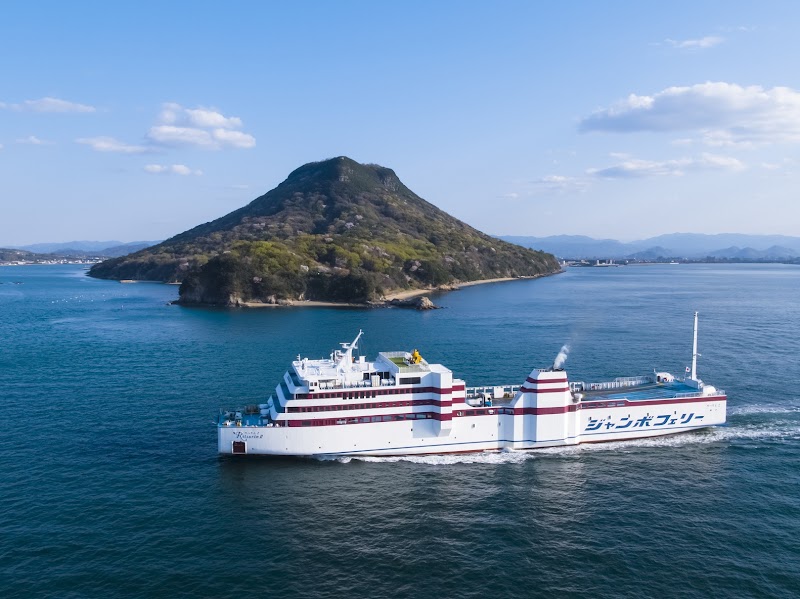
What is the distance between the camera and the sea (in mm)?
28016

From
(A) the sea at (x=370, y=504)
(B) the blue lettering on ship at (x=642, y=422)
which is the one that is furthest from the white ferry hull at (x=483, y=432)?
(A) the sea at (x=370, y=504)

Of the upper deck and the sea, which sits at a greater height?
the upper deck

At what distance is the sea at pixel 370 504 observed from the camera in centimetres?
2802

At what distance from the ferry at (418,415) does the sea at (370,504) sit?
1262mm

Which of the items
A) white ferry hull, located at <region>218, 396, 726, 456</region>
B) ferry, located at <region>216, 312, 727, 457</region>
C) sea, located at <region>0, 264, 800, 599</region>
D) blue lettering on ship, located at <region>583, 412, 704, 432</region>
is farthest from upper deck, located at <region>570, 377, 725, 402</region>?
sea, located at <region>0, 264, 800, 599</region>

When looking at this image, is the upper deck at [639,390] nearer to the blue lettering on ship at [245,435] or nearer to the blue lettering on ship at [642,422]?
the blue lettering on ship at [642,422]

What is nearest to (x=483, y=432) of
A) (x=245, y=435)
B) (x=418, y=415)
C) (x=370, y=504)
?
(x=418, y=415)

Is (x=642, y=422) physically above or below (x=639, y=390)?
below

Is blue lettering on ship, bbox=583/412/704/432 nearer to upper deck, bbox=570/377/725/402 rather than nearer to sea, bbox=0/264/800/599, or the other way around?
sea, bbox=0/264/800/599

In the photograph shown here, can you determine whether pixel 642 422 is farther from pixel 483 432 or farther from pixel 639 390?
pixel 483 432

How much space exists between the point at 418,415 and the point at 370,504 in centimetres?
921

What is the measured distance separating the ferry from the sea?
4.14 ft

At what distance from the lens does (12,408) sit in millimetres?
52375

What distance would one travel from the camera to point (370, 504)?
3522cm
